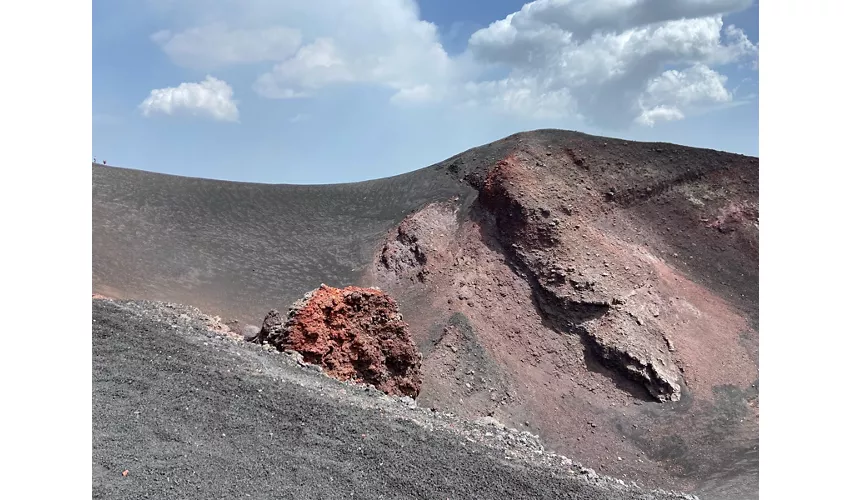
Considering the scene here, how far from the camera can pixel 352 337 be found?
1103cm

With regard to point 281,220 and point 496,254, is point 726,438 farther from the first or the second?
point 281,220

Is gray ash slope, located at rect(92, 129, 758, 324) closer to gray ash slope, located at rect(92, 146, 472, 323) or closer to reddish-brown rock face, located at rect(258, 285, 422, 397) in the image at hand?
gray ash slope, located at rect(92, 146, 472, 323)

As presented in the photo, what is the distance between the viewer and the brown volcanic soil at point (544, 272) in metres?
14.0

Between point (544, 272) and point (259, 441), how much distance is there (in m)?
11.8

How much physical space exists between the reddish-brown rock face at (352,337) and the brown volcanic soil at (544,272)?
1.96 metres

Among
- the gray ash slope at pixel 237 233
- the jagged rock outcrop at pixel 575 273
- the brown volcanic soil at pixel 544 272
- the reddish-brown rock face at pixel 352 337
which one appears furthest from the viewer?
the gray ash slope at pixel 237 233

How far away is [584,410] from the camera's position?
14375mm

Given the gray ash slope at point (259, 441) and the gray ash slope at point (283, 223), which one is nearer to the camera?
the gray ash slope at point (259, 441)

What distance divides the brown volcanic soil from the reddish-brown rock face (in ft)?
6.45

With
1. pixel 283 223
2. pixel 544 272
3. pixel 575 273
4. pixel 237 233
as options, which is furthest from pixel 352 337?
pixel 283 223

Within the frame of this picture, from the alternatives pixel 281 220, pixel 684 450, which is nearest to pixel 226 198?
pixel 281 220

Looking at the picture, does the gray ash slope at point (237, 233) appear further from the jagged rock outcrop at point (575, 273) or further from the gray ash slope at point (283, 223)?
the jagged rock outcrop at point (575, 273)

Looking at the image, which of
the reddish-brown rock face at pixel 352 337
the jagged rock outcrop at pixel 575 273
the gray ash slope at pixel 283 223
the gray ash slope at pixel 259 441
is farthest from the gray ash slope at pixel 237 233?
the gray ash slope at pixel 259 441

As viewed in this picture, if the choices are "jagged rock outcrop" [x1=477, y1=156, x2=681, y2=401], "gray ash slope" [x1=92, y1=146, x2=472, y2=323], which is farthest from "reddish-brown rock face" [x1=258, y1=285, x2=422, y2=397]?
"jagged rock outcrop" [x1=477, y1=156, x2=681, y2=401]
